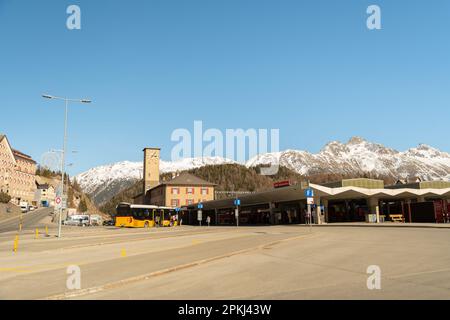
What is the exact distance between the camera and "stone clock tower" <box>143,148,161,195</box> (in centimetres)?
Result: 12362

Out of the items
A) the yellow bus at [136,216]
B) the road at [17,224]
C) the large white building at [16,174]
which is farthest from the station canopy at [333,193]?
the large white building at [16,174]

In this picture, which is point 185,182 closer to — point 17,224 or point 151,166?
point 151,166

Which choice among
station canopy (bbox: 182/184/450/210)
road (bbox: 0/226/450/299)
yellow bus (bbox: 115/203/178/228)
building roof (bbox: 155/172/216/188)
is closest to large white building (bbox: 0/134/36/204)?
building roof (bbox: 155/172/216/188)

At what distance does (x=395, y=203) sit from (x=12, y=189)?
383ft

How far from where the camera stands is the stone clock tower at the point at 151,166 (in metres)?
124

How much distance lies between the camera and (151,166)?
125 m

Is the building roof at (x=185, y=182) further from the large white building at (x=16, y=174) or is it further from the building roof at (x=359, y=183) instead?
the large white building at (x=16, y=174)

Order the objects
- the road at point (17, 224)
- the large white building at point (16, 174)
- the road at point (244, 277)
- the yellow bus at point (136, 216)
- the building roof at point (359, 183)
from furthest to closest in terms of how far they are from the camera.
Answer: the large white building at point (16, 174), the building roof at point (359, 183), the yellow bus at point (136, 216), the road at point (17, 224), the road at point (244, 277)

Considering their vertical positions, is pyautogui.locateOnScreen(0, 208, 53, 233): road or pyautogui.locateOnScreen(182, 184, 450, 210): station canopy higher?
pyautogui.locateOnScreen(182, 184, 450, 210): station canopy

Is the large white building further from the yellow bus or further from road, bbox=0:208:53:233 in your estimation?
the yellow bus

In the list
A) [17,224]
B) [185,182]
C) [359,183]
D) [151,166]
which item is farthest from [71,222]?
[359,183]

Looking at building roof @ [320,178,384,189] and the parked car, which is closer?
building roof @ [320,178,384,189]
